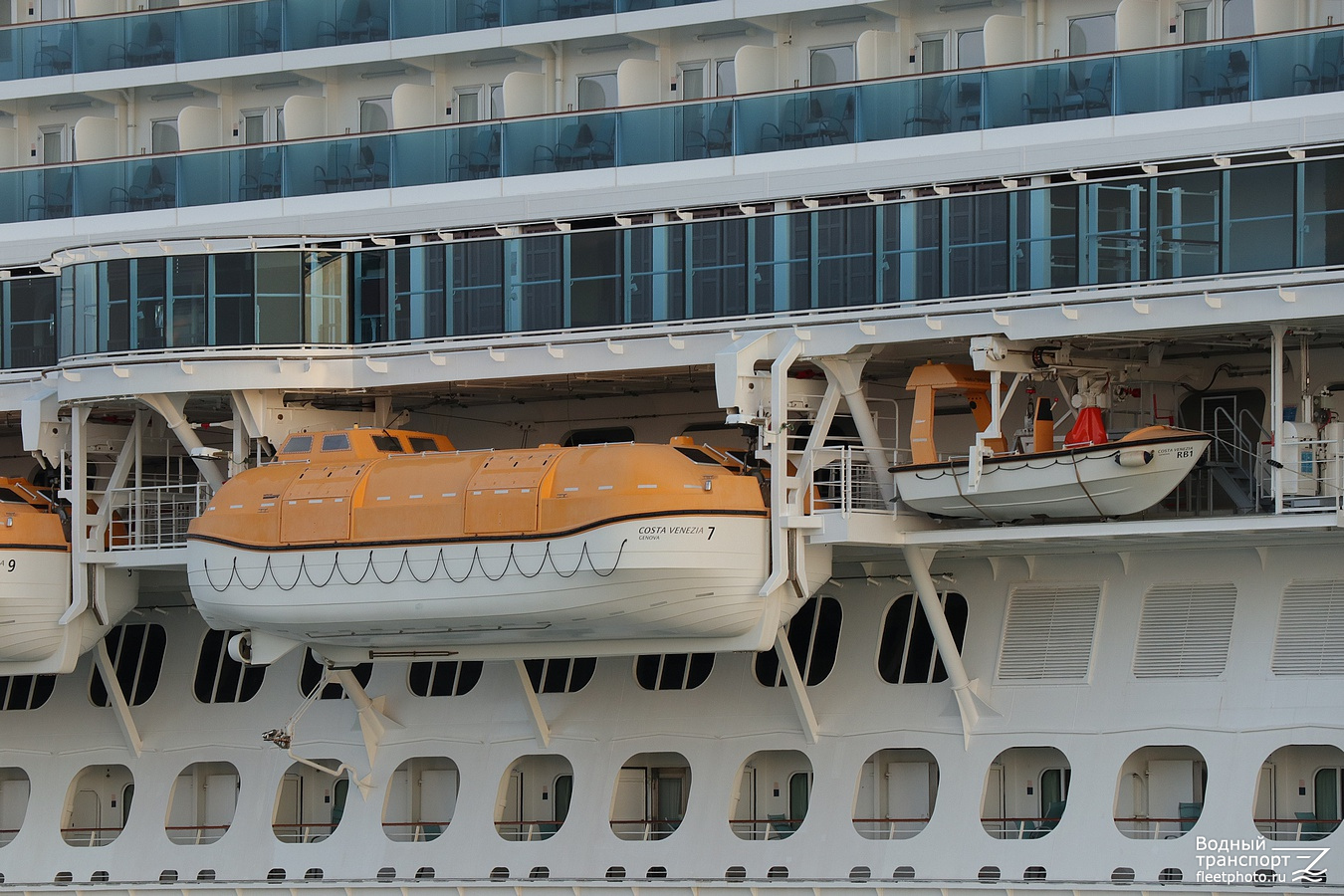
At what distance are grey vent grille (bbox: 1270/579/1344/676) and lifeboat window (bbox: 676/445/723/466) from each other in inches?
285

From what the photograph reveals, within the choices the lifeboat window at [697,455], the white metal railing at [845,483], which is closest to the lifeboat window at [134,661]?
the lifeboat window at [697,455]

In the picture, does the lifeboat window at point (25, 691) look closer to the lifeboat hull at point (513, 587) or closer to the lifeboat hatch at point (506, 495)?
the lifeboat hull at point (513, 587)

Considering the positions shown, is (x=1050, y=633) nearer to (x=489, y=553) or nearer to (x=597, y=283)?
(x=489, y=553)

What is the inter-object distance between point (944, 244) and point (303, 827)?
1329 cm

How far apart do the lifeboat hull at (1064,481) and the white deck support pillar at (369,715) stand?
8958 mm

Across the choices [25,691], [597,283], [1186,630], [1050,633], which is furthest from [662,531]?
[25,691]

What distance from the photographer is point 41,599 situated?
37.3m

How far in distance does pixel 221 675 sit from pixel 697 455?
406 inches

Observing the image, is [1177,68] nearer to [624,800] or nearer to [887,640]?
[887,640]

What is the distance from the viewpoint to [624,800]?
36281 millimetres

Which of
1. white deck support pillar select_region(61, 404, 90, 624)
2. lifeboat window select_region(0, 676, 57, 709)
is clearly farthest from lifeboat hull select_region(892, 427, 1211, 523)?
lifeboat window select_region(0, 676, 57, 709)

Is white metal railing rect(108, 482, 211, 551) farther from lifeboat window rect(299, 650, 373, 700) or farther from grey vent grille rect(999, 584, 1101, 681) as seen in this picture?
grey vent grille rect(999, 584, 1101, 681)

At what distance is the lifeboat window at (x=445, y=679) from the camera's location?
3769cm

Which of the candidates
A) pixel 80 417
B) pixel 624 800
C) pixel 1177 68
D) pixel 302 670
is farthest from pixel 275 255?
pixel 1177 68
